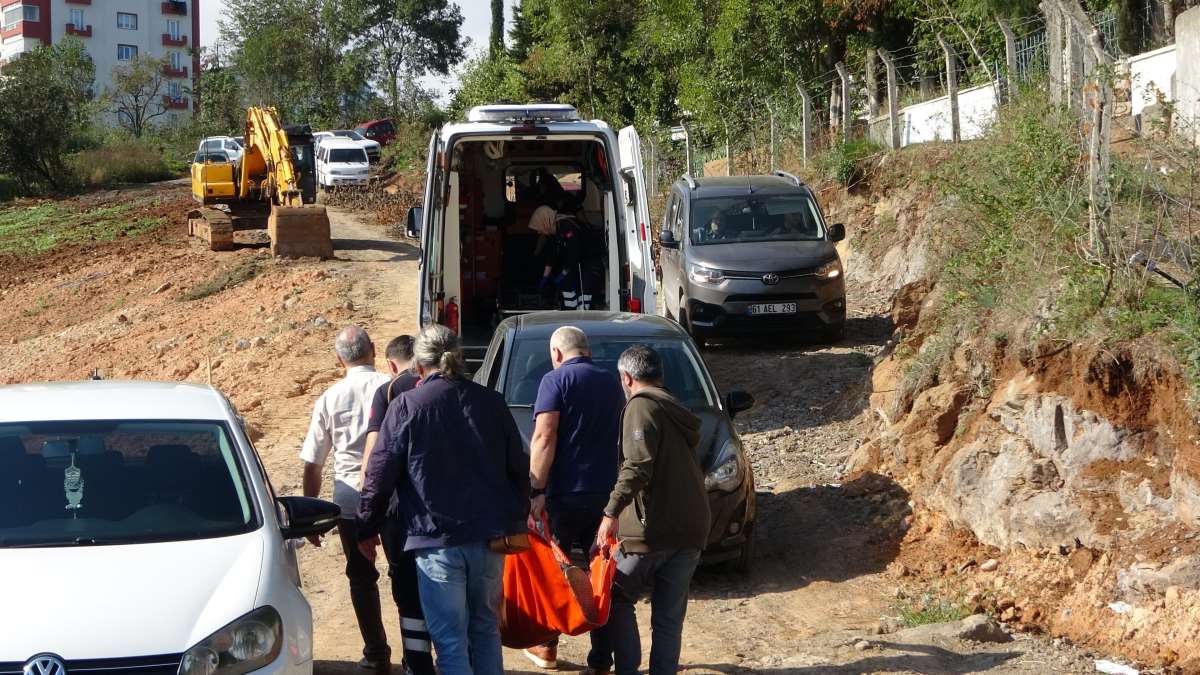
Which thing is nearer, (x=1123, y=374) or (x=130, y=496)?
(x=130, y=496)

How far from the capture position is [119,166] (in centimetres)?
5206

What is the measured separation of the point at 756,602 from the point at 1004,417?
2.11m

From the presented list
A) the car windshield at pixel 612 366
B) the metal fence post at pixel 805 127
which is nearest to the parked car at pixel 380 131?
the metal fence post at pixel 805 127

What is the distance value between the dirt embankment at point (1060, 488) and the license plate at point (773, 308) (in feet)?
13.8

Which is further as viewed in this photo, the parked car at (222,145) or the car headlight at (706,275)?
the parked car at (222,145)

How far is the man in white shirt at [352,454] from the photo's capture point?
20.2 ft

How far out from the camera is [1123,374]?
768cm

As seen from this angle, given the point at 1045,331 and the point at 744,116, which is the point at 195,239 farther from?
the point at 1045,331

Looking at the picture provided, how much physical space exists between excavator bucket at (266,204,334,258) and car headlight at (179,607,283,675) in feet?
66.7

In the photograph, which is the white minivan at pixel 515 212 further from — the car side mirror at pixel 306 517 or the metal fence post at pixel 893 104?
the metal fence post at pixel 893 104

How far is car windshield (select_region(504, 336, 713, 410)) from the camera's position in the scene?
8.55m

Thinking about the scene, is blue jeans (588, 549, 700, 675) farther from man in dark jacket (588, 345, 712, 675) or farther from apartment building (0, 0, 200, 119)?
apartment building (0, 0, 200, 119)

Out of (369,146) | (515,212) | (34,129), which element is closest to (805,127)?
(515,212)

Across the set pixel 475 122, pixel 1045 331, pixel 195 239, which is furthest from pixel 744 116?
pixel 1045 331
